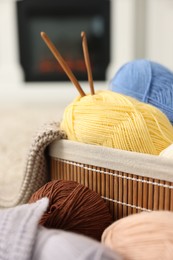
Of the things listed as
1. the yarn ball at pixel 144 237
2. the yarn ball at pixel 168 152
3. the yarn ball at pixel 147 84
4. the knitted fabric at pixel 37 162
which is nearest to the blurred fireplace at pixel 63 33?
the yarn ball at pixel 147 84

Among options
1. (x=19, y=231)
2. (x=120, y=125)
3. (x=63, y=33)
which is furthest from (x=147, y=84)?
(x=63, y=33)

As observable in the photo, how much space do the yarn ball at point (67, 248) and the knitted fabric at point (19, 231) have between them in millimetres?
10

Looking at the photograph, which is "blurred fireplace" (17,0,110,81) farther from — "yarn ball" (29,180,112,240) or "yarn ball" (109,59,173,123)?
"yarn ball" (29,180,112,240)

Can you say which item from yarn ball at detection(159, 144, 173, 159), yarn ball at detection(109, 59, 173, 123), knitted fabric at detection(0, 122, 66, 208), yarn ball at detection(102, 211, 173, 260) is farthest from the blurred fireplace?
yarn ball at detection(102, 211, 173, 260)

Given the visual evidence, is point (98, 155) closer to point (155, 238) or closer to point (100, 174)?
point (100, 174)

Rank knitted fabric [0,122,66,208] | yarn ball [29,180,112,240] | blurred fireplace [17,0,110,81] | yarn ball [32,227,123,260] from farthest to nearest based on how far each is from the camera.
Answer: blurred fireplace [17,0,110,81] → knitted fabric [0,122,66,208] → yarn ball [29,180,112,240] → yarn ball [32,227,123,260]

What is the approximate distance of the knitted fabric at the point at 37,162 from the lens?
0.63 metres

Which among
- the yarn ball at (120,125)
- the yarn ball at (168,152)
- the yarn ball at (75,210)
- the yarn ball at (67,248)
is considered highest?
the yarn ball at (120,125)

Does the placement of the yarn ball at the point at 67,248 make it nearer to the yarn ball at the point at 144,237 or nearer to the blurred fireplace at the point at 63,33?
the yarn ball at the point at 144,237

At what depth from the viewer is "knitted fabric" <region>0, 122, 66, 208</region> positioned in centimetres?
63

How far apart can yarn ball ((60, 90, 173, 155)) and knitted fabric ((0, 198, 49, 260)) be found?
19 centimetres

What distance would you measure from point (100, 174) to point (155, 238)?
0.60 feet

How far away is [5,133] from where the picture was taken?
1.63 meters

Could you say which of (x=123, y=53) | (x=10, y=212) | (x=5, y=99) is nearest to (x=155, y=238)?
(x=10, y=212)
